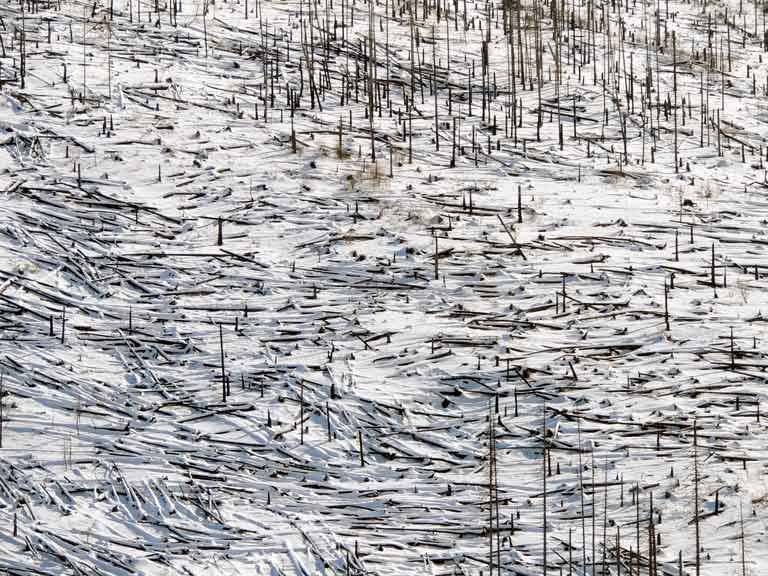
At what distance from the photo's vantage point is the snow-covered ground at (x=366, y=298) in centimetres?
731

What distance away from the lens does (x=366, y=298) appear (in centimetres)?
991

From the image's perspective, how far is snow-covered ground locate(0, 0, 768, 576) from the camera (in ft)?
24.0

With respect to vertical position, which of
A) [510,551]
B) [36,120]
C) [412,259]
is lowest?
[510,551]

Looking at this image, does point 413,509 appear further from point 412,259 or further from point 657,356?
point 412,259

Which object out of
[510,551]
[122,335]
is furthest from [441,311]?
[510,551]

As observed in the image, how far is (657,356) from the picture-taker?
30.0ft

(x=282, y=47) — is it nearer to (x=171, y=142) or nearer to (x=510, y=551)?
(x=171, y=142)

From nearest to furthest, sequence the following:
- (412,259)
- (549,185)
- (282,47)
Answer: (412,259), (549,185), (282,47)

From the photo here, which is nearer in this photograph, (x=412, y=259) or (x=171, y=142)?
(x=412, y=259)

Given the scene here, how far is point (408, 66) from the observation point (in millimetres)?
14438

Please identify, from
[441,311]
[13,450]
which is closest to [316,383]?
[441,311]

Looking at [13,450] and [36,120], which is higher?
[36,120]


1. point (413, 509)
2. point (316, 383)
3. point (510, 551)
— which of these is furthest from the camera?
point (316, 383)

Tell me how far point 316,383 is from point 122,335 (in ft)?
5.09
